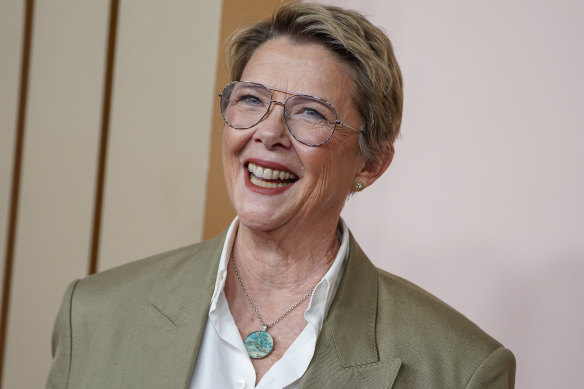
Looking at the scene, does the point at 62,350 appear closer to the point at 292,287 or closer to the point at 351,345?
the point at 292,287

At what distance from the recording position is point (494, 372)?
1431 millimetres

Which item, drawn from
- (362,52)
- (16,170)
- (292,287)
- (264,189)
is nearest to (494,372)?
(292,287)

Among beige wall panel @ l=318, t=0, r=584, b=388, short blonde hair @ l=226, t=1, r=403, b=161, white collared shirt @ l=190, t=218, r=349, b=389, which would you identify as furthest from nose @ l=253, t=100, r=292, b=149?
beige wall panel @ l=318, t=0, r=584, b=388

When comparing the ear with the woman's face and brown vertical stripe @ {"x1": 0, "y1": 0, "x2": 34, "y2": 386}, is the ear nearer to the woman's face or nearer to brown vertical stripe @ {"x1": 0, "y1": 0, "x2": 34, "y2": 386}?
the woman's face

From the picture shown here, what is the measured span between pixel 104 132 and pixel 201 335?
1275 mm

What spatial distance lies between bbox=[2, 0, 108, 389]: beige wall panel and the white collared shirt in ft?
3.83

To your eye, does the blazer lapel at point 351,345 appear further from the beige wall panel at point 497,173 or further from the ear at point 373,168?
the beige wall panel at point 497,173

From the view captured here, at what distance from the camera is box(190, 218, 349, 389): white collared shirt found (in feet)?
4.61

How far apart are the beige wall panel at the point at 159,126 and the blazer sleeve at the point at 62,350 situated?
0.85 m

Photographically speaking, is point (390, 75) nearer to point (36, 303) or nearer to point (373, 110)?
point (373, 110)

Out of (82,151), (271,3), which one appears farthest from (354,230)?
(82,151)

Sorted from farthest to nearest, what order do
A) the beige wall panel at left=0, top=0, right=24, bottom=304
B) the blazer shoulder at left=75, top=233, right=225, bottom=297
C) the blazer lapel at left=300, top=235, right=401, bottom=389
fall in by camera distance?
the beige wall panel at left=0, top=0, right=24, bottom=304, the blazer shoulder at left=75, top=233, right=225, bottom=297, the blazer lapel at left=300, top=235, right=401, bottom=389

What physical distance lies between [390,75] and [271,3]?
1052 millimetres

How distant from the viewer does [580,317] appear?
1.81 m
